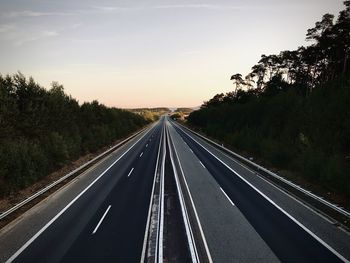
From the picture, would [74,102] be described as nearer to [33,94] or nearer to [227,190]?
[33,94]

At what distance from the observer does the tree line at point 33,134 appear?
19.7 meters

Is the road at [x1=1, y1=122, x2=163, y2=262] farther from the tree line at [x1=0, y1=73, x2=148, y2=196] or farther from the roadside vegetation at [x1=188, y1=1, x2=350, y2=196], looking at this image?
the roadside vegetation at [x1=188, y1=1, x2=350, y2=196]

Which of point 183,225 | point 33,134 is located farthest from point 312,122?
point 33,134

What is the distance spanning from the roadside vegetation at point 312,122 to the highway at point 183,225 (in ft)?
10.6

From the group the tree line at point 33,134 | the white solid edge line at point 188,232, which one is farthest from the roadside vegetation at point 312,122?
the tree line at point 33,134

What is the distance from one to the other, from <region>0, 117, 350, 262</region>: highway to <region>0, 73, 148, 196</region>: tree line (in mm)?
3297

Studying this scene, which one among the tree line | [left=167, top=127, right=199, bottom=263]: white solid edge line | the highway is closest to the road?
the highway

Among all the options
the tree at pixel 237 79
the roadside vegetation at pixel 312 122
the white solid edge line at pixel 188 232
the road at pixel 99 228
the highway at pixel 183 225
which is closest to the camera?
the white solid edge line at pixel 188 232

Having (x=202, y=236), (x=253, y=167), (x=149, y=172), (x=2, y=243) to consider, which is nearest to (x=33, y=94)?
(x=149, y=172)

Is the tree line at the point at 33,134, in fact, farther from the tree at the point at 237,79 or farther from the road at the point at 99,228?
the tree at the point at 237,79

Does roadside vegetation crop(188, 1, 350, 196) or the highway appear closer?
the highway

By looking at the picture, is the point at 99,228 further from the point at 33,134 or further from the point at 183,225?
the point at 33,134

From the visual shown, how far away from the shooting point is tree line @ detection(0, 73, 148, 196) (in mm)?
19688

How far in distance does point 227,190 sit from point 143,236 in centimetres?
790
